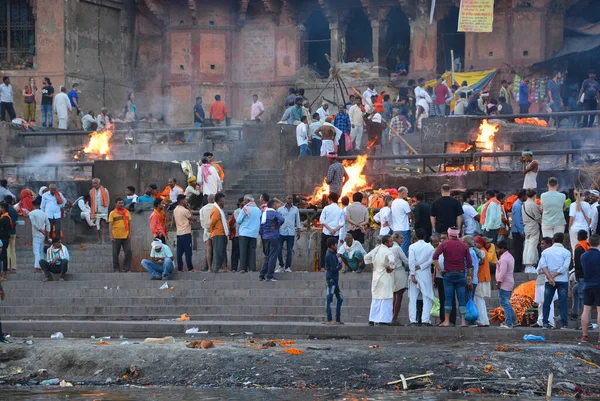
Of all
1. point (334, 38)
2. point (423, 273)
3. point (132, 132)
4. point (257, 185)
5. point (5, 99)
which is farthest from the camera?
point (334, 38)

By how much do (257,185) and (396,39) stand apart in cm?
1122

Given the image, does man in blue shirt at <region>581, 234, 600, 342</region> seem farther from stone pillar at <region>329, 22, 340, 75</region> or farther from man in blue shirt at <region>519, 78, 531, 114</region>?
stone pillar at <region>329, 22, 340, 75</region>

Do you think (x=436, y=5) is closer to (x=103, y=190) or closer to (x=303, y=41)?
(x=303, y=41)

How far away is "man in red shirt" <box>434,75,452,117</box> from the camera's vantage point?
30.0 metres

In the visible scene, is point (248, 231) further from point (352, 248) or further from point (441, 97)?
point (441, 97)

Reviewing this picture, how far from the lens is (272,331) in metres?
17.2

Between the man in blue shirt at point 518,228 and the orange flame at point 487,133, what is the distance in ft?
21.6

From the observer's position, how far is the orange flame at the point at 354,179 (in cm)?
2406

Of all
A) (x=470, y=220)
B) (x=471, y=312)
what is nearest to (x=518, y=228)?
(x=470, y=220)

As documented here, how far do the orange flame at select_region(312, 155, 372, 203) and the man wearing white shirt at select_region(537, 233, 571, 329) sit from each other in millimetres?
7680

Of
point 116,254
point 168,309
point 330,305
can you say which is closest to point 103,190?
Answer: point 116,254

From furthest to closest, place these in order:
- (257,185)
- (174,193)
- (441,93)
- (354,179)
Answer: (441,93) < (257,185) < (354,179) < (174,193)

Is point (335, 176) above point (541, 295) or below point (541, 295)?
above

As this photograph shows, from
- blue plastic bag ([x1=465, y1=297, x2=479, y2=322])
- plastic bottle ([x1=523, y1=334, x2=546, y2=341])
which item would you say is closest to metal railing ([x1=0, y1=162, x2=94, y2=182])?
blue plastic bag ([x1=465, y1=297, x2=479, y2=322])
